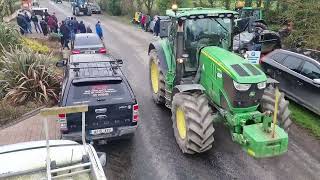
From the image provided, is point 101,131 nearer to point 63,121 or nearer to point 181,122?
point 63,121

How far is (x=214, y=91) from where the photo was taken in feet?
27.7

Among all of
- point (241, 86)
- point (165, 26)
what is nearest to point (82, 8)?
point (165, 26)

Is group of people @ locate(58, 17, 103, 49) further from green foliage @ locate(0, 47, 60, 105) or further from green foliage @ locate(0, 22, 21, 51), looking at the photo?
green foliage @ locate(0, 47, 60, 105)

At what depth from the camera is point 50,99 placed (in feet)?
37.8

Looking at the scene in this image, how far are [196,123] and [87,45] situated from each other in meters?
9.47

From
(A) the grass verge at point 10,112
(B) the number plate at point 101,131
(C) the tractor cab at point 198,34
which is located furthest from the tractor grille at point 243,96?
(A) the grass verge at point 10,112

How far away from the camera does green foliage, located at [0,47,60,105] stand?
441 inches

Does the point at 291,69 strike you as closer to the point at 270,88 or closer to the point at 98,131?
the point at 270,88

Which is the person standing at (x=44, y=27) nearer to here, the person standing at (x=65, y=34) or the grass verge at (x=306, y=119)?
the person standing at (x=65, y=34)

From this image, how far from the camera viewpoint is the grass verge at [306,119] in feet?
31.8

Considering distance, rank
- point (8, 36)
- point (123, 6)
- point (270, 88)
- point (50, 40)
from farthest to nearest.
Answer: point (123, 6) < point (50, 40) < point (8, 36) < point (270, 88)

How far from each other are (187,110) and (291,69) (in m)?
5.13

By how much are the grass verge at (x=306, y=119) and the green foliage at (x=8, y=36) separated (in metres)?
11.1

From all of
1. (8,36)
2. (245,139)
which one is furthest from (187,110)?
(8,36)
